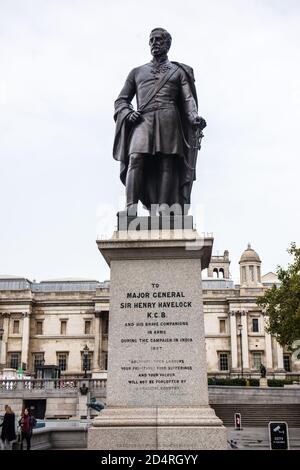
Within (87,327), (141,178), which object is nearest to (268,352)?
(87,327)

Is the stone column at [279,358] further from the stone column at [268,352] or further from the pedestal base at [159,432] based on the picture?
the pedestal base at [159,432]

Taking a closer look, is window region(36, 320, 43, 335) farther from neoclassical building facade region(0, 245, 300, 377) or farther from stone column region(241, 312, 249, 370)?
stone column region(241, 312, 249, 370)

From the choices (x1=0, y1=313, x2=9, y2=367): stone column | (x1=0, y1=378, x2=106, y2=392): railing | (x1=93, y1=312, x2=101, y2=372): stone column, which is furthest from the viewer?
(x1=0, y1=313, x2=9, y2=367): stone column

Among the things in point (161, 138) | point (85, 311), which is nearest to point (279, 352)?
point (85, 311)

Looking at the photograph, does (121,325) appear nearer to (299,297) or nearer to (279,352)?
(299,297)

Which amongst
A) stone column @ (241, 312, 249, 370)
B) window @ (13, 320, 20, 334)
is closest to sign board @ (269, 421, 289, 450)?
stone column @ (241, 312, 249, 370)

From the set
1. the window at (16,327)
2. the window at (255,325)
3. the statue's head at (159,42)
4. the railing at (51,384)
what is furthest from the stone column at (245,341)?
the statue's head at (159,42)

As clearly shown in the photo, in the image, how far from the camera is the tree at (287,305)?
36.7 metres

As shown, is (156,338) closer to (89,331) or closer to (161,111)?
(161,111)

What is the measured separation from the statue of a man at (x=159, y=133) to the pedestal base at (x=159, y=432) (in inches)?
123

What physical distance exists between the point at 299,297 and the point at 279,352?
48217 mm

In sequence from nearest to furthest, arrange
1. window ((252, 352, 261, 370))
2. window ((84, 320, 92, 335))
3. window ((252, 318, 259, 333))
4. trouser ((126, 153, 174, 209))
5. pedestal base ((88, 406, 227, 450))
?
pedestal base ((88, 406, 227, 450)) → trouser ((126, 153, 174, 209)) → window ((252, 352, 261, 370)) → window ((252, 318, 259, 333)) → window ((84, 320, 92, 335))

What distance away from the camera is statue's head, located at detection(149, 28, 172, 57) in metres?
9.43

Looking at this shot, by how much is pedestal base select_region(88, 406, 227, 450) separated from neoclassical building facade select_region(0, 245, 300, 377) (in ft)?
252
